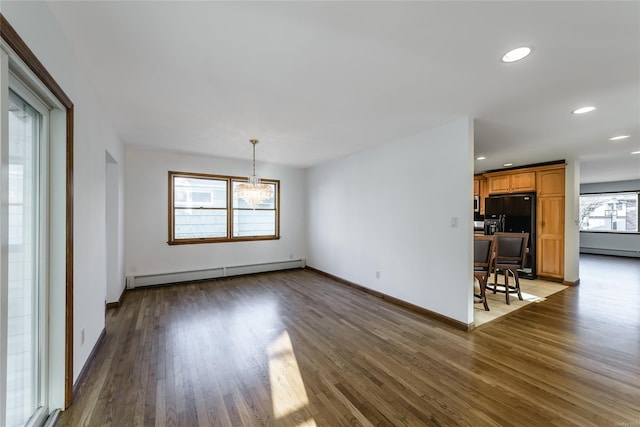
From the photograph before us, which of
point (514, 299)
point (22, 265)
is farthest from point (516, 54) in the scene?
point (514, 299)

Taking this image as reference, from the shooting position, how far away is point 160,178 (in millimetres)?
4844

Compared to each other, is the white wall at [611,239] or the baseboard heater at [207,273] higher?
the white wall at [611,239]

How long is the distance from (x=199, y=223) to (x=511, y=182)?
276 inches

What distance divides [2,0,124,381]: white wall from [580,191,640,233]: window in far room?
12897mm

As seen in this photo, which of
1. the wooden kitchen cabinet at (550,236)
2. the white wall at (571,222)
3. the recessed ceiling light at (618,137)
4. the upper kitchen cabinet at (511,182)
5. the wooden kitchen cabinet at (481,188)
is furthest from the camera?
the wooden kitchen cabinet at (481,188)

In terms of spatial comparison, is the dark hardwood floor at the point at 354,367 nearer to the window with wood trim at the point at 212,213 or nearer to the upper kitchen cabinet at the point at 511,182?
the window with wood trim at the point at 212,213

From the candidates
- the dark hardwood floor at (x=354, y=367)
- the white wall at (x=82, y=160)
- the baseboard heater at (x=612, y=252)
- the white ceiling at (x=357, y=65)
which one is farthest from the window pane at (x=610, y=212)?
the white wall at (x=82, y=160)

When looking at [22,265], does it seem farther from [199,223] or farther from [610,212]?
[610,212]

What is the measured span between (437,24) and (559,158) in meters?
5.34

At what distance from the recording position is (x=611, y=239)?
27.7 ft

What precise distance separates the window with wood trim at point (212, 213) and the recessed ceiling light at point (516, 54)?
486 cm

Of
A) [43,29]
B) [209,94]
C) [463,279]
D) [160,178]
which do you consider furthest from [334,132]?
[160,178]

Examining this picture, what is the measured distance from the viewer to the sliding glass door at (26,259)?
1367mm

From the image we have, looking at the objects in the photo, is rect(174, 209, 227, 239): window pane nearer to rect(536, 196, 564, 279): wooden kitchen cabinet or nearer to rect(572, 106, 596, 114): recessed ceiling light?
rect(572, 106, 596, 114): recessed ceiling light
